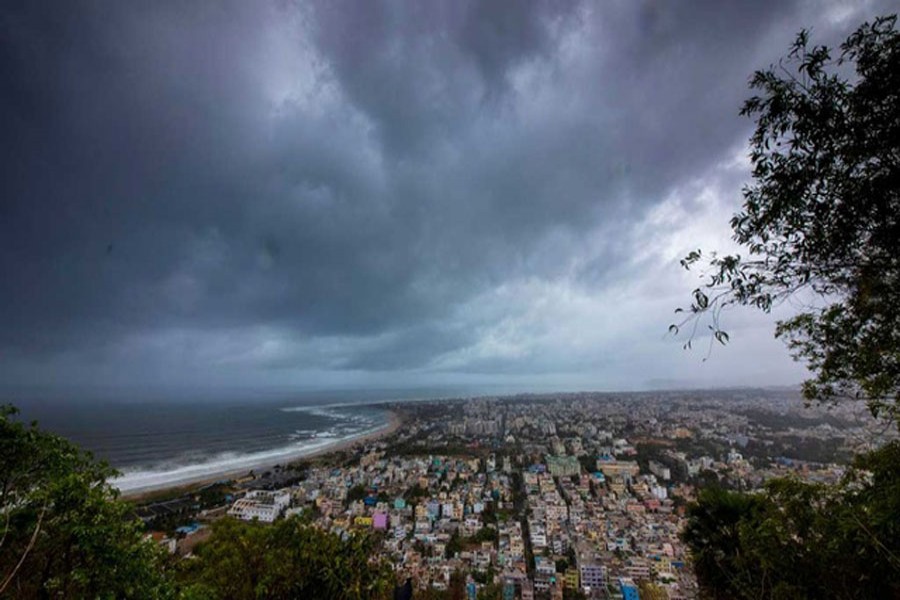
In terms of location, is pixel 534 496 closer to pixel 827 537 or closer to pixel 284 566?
pixel 827 537

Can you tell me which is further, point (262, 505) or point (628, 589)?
point (262, 505)

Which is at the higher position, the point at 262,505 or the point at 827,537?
the point at 827,537

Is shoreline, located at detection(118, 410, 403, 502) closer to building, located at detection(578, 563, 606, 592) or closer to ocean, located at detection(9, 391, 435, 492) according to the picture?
ocean, located at detection(9, 391, 435, 492)

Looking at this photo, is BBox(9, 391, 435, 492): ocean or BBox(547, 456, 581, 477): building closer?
BBox(9, 391, 435, 492): ocean

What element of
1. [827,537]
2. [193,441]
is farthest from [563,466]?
[193,441]

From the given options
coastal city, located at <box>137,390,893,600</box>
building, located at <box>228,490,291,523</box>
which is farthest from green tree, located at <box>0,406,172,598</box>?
building, located at <box>228,490,291,523</box>

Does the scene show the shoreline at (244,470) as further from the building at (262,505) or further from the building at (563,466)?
the building at (563,466)
